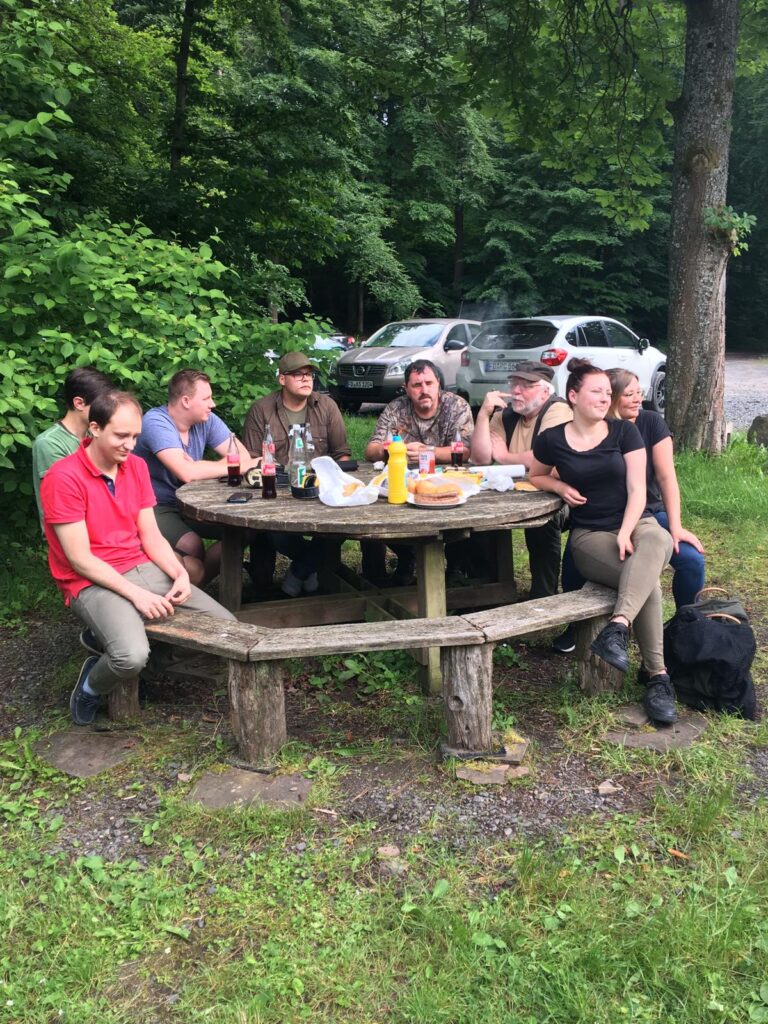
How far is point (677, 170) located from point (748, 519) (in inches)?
131

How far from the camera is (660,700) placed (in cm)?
333

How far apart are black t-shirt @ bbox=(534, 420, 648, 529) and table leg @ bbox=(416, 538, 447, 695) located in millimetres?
677

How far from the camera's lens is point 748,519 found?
20.6ft

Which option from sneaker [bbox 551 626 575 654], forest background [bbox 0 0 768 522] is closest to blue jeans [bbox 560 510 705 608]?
sneaker [bbox 551 626 575 654]

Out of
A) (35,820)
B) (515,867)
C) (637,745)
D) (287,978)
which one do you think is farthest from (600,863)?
(35,820)

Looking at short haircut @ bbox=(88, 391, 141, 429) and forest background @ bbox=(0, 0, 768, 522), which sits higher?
forest background @ bbox=(0, 0, 768, 522)

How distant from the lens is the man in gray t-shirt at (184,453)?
4.21 meters

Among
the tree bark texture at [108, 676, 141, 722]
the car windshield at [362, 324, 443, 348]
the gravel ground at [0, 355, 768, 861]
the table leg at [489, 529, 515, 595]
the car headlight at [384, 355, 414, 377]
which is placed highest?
the car windshield at [362, 324, 443, 348]

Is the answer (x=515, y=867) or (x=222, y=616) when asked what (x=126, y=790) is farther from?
(x=515, y=867)

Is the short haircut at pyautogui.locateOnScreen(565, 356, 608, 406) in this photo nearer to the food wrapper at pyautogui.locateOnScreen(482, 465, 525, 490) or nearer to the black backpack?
the food wrapper at pyautogui.locateOnScreen(482, 465, 525, 490)

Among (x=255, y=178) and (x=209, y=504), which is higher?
(x=255, y=178)

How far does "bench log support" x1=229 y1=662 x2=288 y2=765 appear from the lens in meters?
3.02

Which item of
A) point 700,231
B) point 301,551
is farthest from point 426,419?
point 700,231

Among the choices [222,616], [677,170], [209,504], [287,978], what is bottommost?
[287,978]
